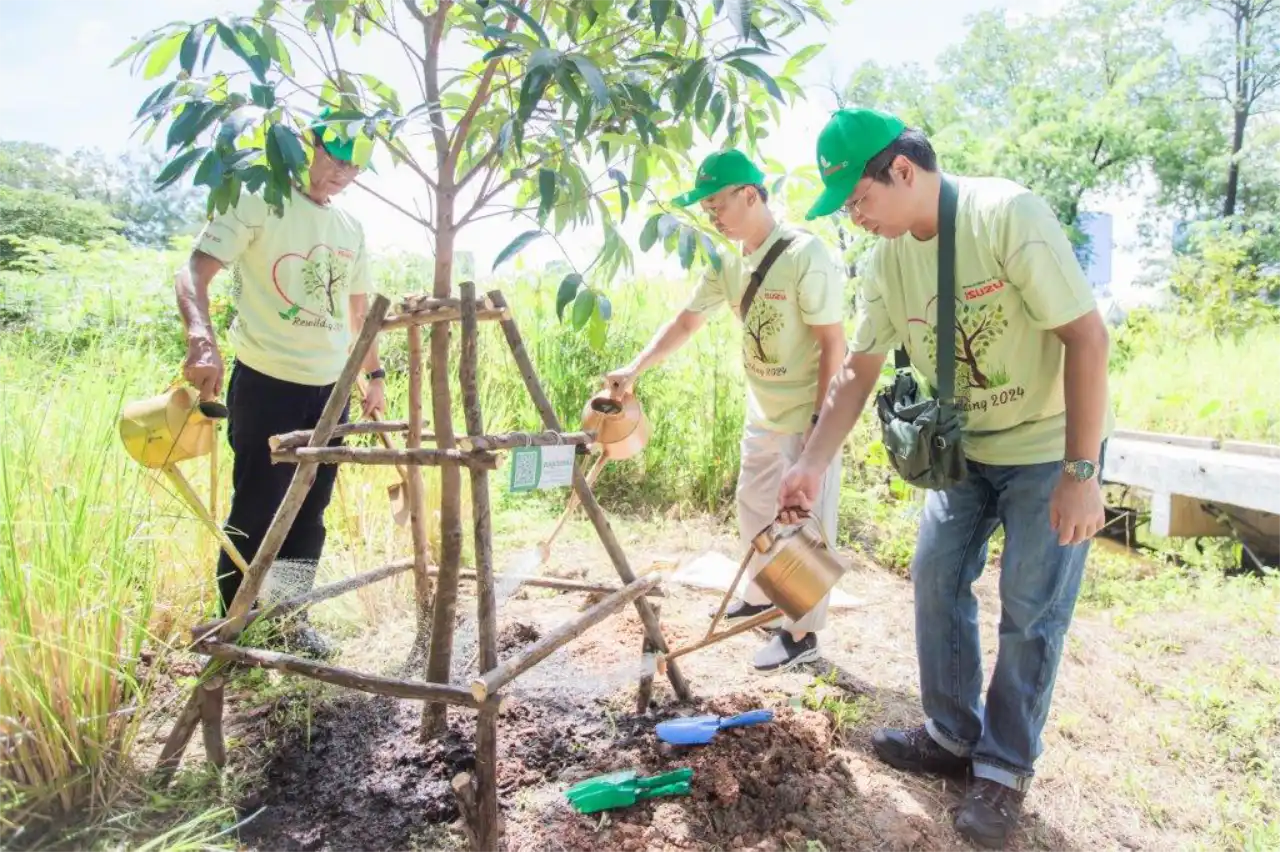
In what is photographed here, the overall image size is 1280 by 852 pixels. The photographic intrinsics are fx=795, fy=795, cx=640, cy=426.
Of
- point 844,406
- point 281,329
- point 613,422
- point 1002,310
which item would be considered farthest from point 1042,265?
point 281,329

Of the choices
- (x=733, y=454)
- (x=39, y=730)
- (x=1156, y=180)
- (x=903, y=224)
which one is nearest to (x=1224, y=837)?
(x=903, y=224)

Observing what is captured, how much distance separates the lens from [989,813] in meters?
1.91

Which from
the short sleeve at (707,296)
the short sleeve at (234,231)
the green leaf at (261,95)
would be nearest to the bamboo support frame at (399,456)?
the green leaf at (261,95)

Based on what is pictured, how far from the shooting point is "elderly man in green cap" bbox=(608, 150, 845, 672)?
104 inches

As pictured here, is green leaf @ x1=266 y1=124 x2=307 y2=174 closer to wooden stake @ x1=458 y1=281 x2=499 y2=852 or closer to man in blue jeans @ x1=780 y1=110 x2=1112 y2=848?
wooden stake @ x1=458 y1=281 x2=499 y2=852

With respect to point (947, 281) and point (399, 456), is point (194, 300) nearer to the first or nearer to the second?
point (399, 456)

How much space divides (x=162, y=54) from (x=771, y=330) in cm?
190

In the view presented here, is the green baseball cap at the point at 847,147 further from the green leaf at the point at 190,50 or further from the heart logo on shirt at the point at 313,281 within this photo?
the heart logo on shirt at the point at 313,281

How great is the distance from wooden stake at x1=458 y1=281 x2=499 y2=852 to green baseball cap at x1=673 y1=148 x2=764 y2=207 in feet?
3.42

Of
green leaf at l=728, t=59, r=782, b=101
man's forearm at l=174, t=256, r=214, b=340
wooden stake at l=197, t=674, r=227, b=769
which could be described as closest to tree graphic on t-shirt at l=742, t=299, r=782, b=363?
green leaf at l=728, t=59, r=782, b=101

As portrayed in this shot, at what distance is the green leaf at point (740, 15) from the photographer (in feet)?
3.75

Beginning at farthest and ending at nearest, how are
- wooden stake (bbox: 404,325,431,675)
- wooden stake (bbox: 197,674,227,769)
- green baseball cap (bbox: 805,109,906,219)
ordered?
wooden stake (bbox: 404,325,431,675) < wooden stake (bbox: 197,674,227,769) < green baseball cap (bbox: 805,109,906,219)

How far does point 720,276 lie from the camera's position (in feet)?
9.61

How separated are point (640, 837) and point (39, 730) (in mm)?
1275
